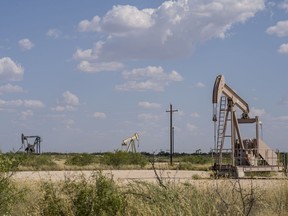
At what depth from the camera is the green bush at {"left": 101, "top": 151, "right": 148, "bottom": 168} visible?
70.3m

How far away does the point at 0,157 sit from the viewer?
15484 millimetres

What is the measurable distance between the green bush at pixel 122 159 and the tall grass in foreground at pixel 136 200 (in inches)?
2176

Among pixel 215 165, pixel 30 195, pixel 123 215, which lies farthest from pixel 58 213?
pixel 215 165

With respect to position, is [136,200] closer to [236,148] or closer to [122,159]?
[236,148]

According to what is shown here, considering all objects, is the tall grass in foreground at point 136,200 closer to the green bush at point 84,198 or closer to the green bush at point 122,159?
the green bush at point 84,198

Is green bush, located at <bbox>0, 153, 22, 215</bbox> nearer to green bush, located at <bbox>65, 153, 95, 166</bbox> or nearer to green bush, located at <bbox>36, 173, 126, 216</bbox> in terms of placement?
green bush, located at <bbox>36, 173, 126, 216</bbox>

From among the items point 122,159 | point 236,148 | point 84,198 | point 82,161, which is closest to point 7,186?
point 84,198

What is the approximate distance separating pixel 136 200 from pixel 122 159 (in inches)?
2302

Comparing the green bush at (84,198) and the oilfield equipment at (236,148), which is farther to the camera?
the oilfield equipment at (236,148)

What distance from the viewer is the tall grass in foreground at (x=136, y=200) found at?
1092 centimetres

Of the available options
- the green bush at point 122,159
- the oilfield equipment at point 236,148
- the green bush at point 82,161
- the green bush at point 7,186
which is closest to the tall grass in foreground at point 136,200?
the green bush at point 7,186

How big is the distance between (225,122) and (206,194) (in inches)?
1093

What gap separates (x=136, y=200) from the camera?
487 inches

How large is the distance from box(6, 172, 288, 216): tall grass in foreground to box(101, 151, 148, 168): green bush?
55258mm
